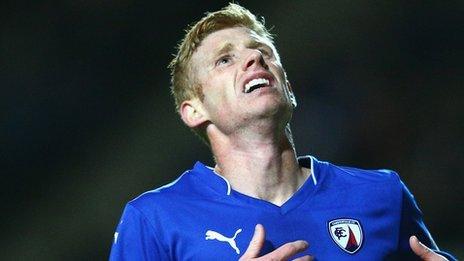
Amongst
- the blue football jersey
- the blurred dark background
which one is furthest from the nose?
the blurred dark background

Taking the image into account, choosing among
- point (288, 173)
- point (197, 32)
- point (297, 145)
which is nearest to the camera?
point (288, 173)

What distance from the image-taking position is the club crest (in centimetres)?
216

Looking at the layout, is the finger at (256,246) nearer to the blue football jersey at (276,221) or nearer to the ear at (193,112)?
the blue football jersey at (276,221)

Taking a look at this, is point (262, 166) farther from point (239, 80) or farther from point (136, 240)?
point (136, 240)

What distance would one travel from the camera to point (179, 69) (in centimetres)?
268

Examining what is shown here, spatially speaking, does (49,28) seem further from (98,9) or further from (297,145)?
(297,145)

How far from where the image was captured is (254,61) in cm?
243

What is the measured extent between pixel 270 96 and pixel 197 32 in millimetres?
460

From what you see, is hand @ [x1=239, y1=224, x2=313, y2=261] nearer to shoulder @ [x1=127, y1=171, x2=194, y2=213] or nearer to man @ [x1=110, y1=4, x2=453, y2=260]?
man @ [x1=110, y1=4, x2=453, y2=260]

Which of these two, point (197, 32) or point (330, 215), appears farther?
point (197, 32)

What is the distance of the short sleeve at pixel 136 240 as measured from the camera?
7.10 feet

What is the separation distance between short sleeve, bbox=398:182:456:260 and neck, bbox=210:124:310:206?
0.32 metres

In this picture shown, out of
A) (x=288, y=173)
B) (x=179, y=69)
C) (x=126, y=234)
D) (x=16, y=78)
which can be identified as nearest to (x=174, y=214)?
(x=126, y=234)

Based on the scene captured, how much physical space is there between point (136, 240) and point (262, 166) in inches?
18.1
